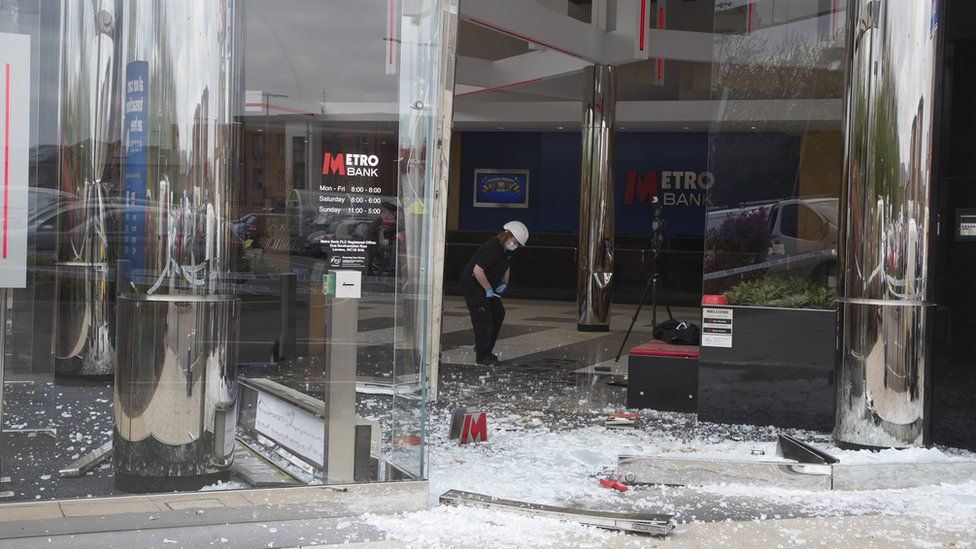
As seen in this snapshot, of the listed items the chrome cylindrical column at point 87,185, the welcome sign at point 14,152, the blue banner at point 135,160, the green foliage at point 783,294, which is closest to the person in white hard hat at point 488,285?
the green foliage at point 783,294

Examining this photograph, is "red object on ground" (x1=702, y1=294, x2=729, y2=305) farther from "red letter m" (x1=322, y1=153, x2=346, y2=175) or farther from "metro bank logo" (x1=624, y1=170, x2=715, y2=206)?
"metro bank logo" (x1=624, y1=170, x2=715, y2=206)

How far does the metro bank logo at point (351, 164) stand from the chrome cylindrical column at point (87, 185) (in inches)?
33.3

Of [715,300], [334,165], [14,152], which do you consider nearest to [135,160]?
[14,152]

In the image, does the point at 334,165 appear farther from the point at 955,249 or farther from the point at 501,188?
the point at 501,188

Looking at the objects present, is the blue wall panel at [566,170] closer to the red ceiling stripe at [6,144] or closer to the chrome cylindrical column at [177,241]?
the chrome cylindrical column at [177,241]

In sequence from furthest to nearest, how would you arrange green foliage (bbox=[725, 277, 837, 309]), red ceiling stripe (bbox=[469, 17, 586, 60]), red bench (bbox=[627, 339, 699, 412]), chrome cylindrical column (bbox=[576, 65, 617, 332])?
chrome cylindrical column (bbox=[576, 65, 617, 332]) → red ceiling stripe (bbox=[469, 17, 586, 60]) → red bench (bbox=[627, 339, 699, 412]) → green foliage (bbox=[725, 277, 837, 309])

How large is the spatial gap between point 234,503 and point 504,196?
17.5m

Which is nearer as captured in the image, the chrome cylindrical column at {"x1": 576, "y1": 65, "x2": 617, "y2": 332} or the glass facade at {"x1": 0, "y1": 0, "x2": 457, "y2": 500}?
the glass facade at {"x1": 0, "y1": 0, "x2": 457, "y2": 500}

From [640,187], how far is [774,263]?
1407cm

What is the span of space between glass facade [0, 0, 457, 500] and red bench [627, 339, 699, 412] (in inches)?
113

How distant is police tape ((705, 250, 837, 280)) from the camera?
6.14 meters

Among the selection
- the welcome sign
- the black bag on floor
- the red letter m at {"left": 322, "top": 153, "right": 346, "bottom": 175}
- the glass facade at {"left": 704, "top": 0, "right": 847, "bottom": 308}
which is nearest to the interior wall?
the glass facade at {"left": 704, "top": 0, "right": 847, "bottom": 308}

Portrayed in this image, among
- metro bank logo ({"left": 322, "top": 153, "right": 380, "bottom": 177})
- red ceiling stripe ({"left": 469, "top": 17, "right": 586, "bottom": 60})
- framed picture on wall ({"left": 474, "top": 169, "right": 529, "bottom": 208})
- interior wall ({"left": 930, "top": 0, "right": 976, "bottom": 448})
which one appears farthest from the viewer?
framed picture on wall ({"left": 474, "top": 169, "right": 529, "bottom": 208})

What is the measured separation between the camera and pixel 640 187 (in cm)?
2012
